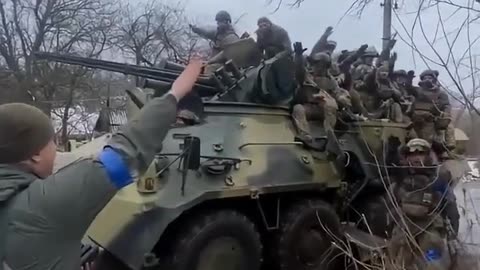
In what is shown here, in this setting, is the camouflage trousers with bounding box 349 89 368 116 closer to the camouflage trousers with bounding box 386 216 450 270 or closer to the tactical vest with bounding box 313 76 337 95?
A: the tactical vest with bounding box 313 76 337 95

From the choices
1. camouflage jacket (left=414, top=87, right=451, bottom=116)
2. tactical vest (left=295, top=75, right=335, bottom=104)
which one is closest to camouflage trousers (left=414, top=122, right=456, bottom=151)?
camouflage jacket (left=414, top=87, right=451, bottom=116)

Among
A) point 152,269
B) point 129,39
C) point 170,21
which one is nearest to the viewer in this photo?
point 152,269

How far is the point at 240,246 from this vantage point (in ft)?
20.0

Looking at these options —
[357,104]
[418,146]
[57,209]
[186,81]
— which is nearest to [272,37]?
[357,104]

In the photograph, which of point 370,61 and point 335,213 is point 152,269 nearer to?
point 335,213

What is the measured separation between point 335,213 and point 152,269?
211 cm

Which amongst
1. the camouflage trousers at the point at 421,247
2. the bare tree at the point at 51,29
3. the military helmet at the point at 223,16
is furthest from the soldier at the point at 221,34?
the bare tree at the point at 51,29

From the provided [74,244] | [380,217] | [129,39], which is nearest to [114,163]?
[74,244]

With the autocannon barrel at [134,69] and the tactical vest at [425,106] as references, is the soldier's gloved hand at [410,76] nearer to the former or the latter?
the tactical vest at [425,106]

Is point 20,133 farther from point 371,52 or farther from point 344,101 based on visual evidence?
point 371,52

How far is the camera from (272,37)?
7.86 m

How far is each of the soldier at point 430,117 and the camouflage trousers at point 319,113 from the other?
118cm

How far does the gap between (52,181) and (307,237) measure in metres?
4.89

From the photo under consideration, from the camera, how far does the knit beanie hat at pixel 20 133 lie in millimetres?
2127
